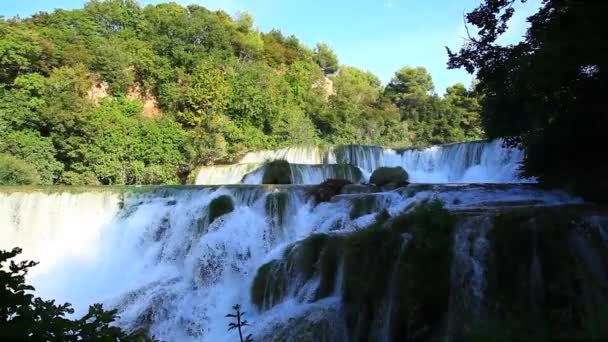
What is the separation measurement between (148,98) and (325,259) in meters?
21.9

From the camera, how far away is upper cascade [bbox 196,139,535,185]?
17.5 metres

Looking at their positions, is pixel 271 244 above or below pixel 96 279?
above

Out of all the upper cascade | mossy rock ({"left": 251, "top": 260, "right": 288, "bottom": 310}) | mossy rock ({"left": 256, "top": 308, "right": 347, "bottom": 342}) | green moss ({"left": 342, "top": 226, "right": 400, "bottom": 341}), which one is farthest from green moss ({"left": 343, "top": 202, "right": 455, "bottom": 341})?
the upper cascade

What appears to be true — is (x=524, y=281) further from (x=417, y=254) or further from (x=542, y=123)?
(x=542, y=123)

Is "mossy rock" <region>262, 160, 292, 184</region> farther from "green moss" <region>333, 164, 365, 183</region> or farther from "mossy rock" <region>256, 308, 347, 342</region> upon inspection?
"mossy rock" <region>256, 308, 347, 342</region>

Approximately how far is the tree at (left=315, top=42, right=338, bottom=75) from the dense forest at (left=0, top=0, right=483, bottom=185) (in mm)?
9922

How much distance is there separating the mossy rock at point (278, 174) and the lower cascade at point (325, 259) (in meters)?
4.44

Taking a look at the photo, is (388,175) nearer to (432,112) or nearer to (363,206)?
(363,206)

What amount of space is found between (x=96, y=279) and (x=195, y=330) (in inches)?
204

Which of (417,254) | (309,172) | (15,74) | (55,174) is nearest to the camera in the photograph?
(417,254)

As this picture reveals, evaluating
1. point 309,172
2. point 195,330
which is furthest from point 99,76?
point 195,330

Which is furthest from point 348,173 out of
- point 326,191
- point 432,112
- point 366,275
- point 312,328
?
point 432,112

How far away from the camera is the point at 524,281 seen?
5219 mm

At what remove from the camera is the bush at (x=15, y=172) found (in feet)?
57.0
